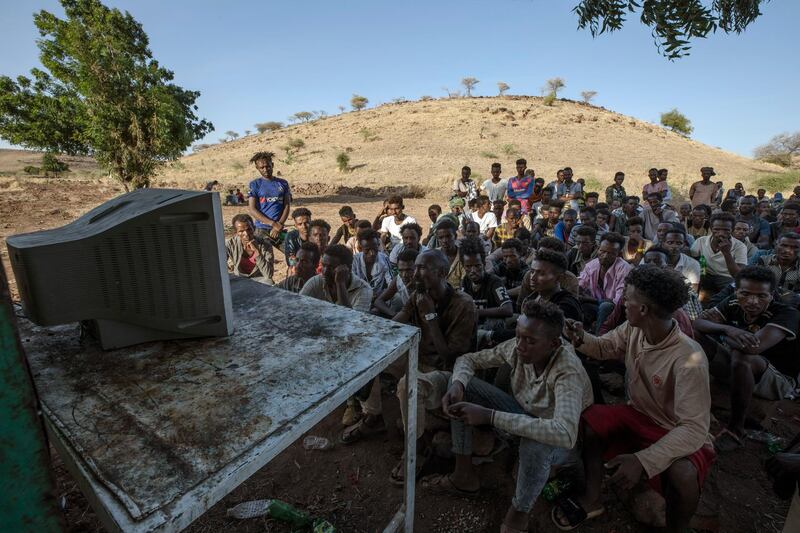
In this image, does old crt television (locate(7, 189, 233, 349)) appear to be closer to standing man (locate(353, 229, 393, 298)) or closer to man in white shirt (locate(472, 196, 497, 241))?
standing man (locate(353, 229, 393, 298))

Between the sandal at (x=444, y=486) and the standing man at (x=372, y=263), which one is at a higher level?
the standing man at (x=372, y=263)

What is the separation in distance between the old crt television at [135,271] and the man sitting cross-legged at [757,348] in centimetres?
Result: 333

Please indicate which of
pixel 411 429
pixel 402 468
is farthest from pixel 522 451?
pixel 402 468

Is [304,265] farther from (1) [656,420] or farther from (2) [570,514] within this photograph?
(1) [656,420]

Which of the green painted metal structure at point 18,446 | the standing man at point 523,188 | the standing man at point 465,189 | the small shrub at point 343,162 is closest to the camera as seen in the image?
the green painted metal structure at point 18,446

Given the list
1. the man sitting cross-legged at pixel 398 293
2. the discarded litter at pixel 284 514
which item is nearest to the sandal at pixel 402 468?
the discarded litter at pixel 284 514

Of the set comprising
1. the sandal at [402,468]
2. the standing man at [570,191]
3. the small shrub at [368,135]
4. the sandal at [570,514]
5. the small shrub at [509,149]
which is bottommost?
the sandal at [402,468]

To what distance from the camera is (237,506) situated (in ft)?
7.84

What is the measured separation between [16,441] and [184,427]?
0.36m

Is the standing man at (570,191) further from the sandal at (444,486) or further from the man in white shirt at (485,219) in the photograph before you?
the sandal at (444,486)

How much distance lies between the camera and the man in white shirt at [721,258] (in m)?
4.45

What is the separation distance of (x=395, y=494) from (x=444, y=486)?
12.5 inches

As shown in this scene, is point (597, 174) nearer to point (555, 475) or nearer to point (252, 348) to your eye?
point (555, 475)

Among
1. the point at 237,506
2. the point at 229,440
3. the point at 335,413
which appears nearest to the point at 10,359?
the point at 229,440
